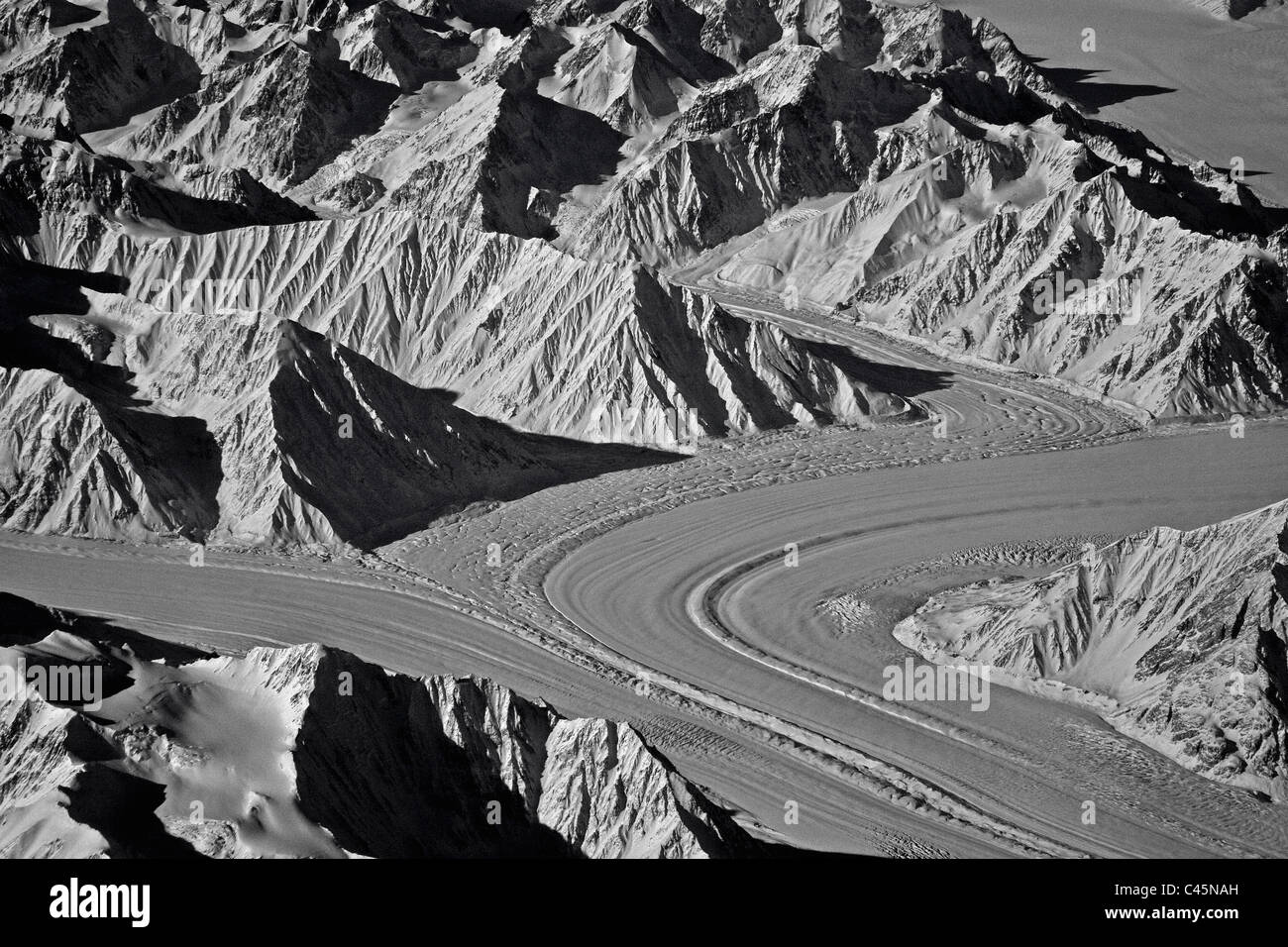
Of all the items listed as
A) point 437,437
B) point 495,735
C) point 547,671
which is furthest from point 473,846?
point 437,437

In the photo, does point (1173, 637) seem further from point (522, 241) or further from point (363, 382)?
point (522, 241)

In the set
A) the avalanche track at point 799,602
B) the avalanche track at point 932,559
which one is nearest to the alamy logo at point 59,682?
the avalanche track at point 799,602

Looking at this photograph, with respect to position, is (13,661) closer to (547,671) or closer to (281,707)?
(281,707)

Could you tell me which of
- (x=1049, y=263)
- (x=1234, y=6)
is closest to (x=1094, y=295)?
(x=1049, y=263)

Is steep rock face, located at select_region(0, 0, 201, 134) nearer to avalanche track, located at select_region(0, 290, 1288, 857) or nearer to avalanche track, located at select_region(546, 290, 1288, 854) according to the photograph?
avalanche track, located at select_region(546, 290, 1288, 854)

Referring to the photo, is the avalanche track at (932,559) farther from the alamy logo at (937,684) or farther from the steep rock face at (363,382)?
the steep rock face at (363,382)

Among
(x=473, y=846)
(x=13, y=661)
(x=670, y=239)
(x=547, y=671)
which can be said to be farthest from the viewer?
(x=670, y=239)
